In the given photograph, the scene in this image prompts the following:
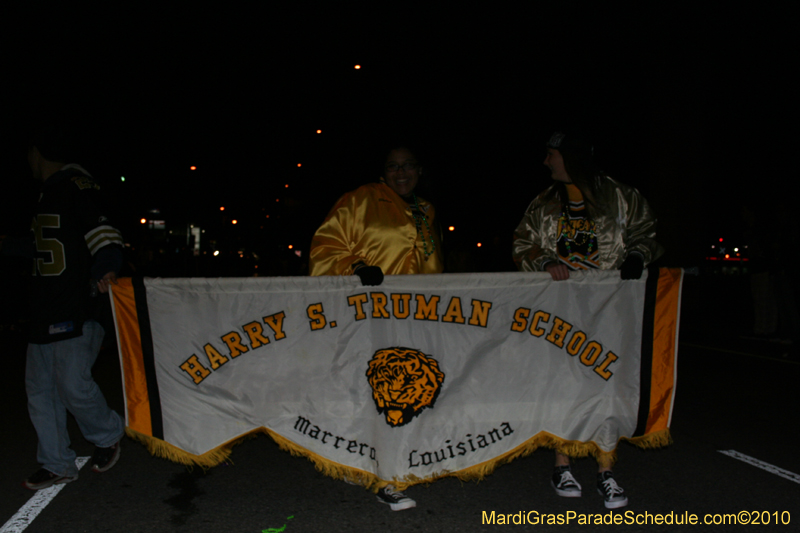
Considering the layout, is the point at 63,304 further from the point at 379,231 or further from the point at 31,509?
the point at 379,231

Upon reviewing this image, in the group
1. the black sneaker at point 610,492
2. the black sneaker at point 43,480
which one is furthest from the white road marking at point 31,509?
the black sneaker at point 610,492

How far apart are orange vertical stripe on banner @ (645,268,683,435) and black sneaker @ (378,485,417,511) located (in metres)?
1.35

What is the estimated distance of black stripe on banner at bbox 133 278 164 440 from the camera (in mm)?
3203

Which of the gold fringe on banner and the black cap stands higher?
the black cap

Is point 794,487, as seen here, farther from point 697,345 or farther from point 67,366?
point 697,345

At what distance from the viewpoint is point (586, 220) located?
351 cm

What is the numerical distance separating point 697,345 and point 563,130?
643 centimetres

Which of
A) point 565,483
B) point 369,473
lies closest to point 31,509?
point 369,473

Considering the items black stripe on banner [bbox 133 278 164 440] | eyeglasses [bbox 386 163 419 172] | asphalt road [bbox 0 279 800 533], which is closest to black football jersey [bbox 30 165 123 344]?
black stripe on banner [bbox 133 278 164 440]

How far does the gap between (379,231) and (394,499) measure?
1.41m

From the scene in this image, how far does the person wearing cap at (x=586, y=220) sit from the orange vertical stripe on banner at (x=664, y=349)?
0.60 ft

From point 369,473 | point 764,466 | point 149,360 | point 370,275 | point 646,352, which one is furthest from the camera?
point 764,466

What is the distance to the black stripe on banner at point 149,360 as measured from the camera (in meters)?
3.20

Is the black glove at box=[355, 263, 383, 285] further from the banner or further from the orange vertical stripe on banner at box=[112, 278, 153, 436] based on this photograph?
the orange vertical stripe on banner at box=[112, 278, 153, 436]
